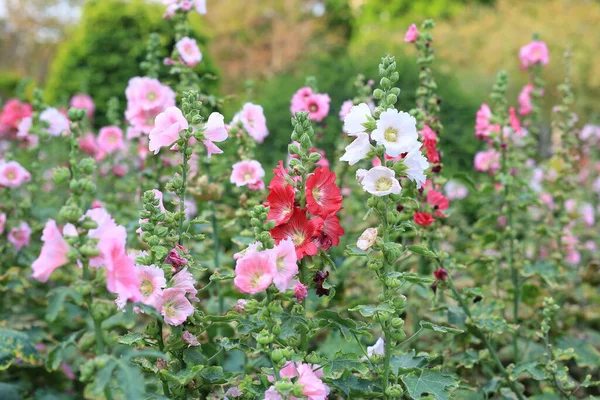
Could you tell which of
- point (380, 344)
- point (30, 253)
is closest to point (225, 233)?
point (30, 253)

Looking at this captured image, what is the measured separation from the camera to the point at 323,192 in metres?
1.67

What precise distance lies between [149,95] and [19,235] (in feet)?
3.01

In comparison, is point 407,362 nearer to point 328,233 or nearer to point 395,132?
point 328,233

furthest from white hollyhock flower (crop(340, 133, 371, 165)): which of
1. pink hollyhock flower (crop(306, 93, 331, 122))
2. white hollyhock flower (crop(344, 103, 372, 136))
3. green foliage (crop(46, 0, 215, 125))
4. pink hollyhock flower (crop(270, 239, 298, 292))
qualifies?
green foliage (crop(46, 0, 215, 125))

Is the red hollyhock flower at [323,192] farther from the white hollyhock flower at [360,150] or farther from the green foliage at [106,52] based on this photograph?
the green foliage at [106,52]

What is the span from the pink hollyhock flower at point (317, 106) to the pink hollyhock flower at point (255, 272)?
134cm

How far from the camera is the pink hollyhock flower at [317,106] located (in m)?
2.72

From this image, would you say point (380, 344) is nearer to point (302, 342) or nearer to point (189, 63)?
point (302, 342)

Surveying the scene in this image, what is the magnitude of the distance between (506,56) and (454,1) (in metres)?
7.68

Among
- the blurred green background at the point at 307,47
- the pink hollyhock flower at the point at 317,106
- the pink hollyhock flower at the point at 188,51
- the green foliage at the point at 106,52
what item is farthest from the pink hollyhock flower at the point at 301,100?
the green foliage at the point at 106,52

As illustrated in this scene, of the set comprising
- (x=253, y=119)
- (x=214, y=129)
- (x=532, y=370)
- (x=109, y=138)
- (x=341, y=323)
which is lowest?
(x=532, y=370)

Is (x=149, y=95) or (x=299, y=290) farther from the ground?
(x=149, y=95)

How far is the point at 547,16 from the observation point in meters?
12.4

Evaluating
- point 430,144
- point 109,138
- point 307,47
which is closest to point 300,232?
point 430,144
